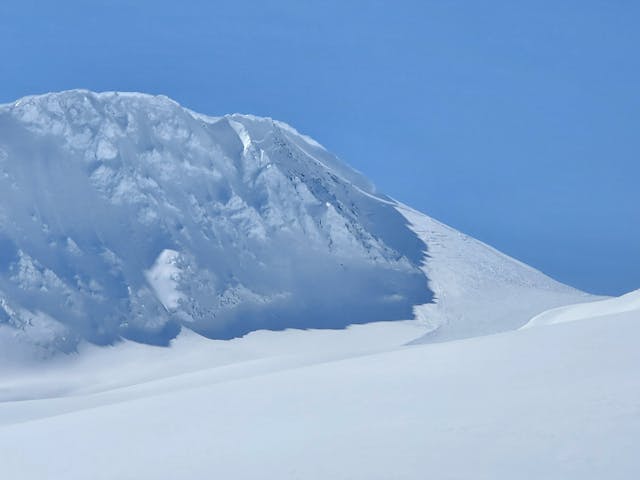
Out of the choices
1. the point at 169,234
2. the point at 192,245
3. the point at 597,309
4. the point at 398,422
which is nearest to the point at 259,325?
the point at 192,245

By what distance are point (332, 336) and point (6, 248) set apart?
2413 cm

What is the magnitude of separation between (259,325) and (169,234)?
415 inches

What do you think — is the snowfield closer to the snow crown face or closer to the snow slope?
the snow slope

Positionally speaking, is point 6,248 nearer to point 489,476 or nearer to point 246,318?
point 246,318

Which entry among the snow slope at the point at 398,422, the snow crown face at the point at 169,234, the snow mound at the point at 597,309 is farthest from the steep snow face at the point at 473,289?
the snow slope at the point at 398,422

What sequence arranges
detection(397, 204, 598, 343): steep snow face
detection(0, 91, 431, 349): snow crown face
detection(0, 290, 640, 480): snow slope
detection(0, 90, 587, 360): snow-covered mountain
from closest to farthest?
detection(0, 290, 640, 480): snow slope → detection(0, 91, 431, 349): snow crown face → detection(0, 90, 587, 360): snow-covered mountain → detection(397, 204, 598, 343): steep snow face

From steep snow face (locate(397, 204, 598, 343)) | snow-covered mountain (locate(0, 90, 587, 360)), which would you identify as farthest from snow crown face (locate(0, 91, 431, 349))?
steep snow face (locate(397, 204, 598, 343))

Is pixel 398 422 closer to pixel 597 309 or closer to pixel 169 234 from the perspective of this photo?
pixel 597 309

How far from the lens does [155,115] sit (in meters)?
87.0

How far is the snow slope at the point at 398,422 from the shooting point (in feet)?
53.2

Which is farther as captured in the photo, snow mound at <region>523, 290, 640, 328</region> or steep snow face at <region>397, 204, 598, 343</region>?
steep snow face at <region>397, 204, 598, 343</region>

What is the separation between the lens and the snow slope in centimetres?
1620

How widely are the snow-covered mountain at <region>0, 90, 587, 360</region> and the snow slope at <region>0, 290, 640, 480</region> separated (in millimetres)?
42267

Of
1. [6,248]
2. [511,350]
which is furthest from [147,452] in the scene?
[6,248]
